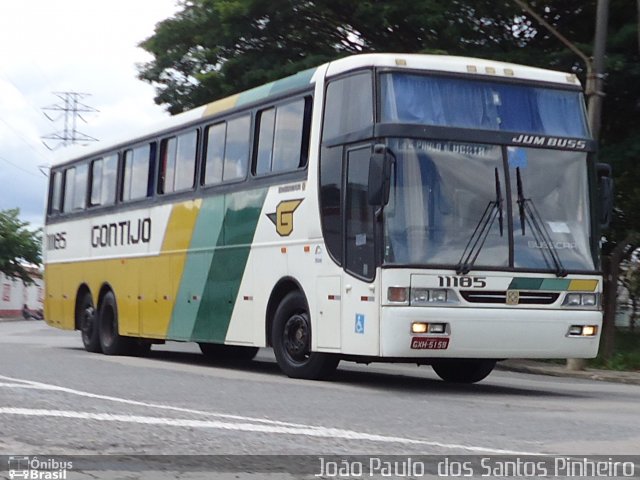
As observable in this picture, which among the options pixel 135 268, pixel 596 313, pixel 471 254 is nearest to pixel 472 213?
pixel 471 254

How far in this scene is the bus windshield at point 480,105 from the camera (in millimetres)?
13961

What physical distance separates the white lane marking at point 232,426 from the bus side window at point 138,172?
10325mm

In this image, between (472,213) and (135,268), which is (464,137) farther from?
(135,268)

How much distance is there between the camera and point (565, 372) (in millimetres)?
19703

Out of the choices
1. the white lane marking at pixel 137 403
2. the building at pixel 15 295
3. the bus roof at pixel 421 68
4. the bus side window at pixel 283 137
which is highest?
the building at pixel 15 295

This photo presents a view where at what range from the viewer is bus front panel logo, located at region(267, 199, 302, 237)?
1544 cm

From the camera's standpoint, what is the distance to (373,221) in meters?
13.6

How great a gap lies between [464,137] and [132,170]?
8466 mm

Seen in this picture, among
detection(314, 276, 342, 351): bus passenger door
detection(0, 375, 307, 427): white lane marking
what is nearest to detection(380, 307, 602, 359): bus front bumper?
detection(314, 276, 342, 351): bus passenger door

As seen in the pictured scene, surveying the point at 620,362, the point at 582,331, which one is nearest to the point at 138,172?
the point at 620,362

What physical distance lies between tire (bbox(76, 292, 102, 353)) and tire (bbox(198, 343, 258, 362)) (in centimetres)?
198

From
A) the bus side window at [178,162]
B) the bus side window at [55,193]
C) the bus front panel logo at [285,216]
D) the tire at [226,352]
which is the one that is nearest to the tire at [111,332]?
the tire at [226,352]

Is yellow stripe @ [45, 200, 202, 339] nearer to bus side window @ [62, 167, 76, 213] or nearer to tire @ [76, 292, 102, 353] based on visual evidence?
tire @ [76, 292, 102, 353]

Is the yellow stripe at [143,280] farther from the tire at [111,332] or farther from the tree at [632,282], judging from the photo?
the tree at [632,282]
